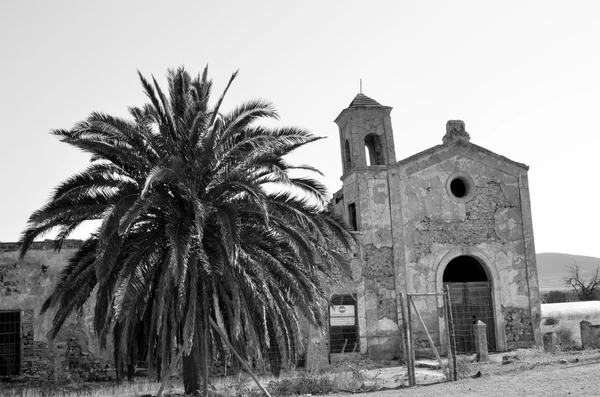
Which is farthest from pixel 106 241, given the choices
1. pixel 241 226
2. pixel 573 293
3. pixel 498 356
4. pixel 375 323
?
pixel 573 293

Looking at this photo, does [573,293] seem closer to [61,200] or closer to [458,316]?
[458,316]

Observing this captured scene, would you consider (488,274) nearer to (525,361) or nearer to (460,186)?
(460,186)

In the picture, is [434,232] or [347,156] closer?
[434,232]

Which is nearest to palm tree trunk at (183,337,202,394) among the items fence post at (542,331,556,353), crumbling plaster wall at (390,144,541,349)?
crumbling plaster wall at (390,144,541,349)

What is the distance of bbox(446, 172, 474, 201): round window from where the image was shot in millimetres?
23984

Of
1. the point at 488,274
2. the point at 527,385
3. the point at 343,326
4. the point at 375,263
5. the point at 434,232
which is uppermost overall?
the point at 434,232

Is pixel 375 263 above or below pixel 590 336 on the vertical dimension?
above

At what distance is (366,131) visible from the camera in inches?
950

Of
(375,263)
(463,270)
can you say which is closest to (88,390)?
(375,263)

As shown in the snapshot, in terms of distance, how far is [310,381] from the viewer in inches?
629

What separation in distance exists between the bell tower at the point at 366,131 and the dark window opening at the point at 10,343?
37.6 ft

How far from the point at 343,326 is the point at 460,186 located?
671 cm

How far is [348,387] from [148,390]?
491cm

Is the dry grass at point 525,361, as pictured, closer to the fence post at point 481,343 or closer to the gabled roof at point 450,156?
the fence post at point 481,343
